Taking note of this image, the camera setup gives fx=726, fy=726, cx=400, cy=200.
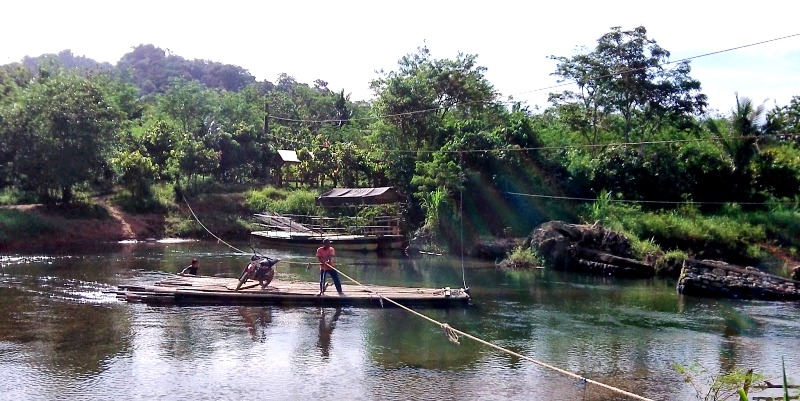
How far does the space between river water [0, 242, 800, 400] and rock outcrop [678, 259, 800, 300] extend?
0.88 meters

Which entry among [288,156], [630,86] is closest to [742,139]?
[630,86]

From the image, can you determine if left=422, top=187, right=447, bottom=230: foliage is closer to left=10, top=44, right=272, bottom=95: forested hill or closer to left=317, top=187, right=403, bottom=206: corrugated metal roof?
left=317, top=187, right=403, bottom=206: corrugated metal roof

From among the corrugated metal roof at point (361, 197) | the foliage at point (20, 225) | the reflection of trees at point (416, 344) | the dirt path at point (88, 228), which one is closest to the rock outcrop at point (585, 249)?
the corrugated metal roof at point (361, 197)

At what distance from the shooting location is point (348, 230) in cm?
3875

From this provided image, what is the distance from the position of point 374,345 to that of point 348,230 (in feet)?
75.9

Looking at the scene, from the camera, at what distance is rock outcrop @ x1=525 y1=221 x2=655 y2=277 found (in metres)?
29.6

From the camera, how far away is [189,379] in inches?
511

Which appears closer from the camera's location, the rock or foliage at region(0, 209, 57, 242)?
the rock

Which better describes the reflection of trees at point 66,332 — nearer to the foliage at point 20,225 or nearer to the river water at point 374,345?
the river water at point 374,345

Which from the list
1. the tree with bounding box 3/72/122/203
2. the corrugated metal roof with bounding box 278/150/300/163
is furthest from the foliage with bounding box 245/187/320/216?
the tree with bounding box 3/72/122/203

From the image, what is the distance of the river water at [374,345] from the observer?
41.9 feet

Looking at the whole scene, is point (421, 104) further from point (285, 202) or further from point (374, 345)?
point (374, 345)

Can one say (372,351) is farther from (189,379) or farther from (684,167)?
(684,167)

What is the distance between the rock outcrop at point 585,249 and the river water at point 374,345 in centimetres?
493
